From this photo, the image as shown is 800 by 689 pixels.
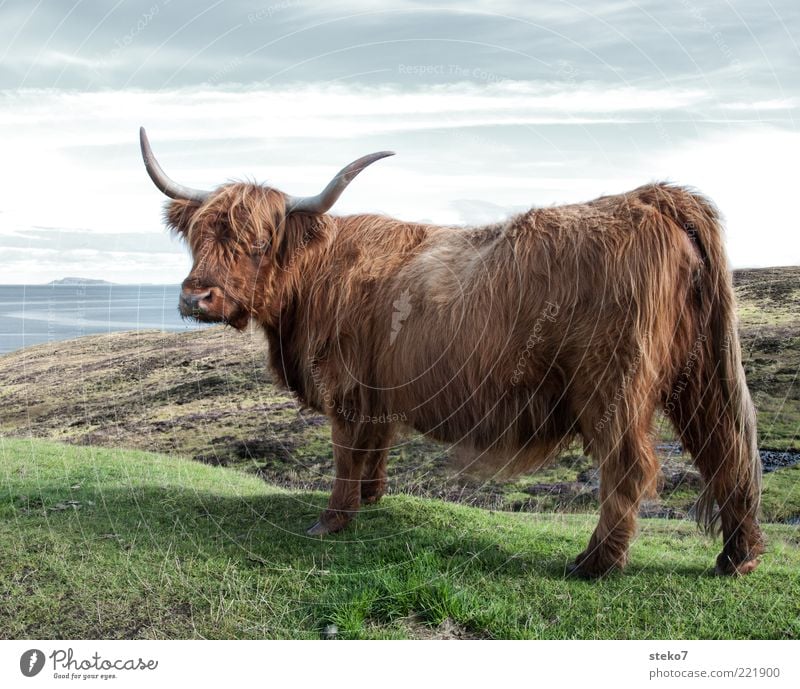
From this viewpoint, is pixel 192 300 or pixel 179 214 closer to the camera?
pixel 192 300

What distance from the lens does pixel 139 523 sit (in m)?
5.52

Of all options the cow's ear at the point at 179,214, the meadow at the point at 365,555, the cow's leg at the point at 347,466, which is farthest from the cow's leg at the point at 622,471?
the cow's ear at the point at 179,214

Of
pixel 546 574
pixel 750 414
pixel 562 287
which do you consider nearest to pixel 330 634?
pixel 546 574

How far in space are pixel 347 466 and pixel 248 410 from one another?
6.12 m

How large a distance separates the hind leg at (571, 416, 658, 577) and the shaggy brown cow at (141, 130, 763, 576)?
0.4 inches

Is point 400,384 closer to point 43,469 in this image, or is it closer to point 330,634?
point 330,634

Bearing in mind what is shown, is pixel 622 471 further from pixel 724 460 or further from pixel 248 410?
pixel 248 410

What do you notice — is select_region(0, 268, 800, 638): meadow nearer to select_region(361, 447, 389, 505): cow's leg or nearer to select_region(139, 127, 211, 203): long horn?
select_region(361, 447, 389, 505): cow's leg

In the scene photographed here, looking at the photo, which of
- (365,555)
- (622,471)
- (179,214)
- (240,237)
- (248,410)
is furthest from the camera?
(248,410)

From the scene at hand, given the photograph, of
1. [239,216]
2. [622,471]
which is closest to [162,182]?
[239,216]

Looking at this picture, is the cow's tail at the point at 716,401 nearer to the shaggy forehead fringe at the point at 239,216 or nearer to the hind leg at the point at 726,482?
the hind leg at the point at 726,482

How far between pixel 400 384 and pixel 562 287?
1309 millimetres

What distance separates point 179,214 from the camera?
5.67 metres

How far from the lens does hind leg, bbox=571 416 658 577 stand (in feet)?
14.1
